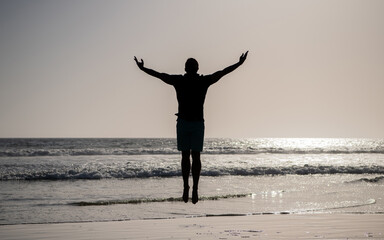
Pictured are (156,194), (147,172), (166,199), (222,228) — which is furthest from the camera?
(147,172)

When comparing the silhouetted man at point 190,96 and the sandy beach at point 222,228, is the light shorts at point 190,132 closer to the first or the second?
the silhouetted man at point 190,96

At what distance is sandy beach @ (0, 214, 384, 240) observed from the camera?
10.3 m

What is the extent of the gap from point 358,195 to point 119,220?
8.33 metres

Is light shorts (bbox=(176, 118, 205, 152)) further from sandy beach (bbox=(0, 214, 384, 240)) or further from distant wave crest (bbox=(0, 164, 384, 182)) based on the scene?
distant wave crest (bbox=(0, 164, 384, 182))

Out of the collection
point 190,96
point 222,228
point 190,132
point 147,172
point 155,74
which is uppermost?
point 155,74

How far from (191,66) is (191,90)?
0.35 meters

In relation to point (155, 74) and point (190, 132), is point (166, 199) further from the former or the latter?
point (155, 74)

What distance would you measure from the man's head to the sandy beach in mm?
3680

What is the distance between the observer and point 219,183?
72.7ft

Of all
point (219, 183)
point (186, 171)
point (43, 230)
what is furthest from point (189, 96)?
point (219, 183)

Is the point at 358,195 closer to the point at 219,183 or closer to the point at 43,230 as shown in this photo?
the point at 219,183

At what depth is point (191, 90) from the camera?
7539 mm

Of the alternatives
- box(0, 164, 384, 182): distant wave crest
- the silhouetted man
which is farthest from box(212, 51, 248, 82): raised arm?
box(0, 164, 384, 182): distant wave crest

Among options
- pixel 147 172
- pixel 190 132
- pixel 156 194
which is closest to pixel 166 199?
pixel 156 194
